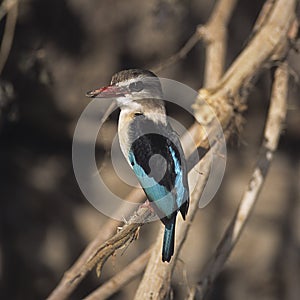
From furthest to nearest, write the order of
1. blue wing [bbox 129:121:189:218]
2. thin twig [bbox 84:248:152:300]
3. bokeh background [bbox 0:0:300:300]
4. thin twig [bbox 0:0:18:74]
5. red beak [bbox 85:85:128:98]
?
bokeh background [bbox 0:0:300:300]
thin twig [bbox 0:0:18:74]
thin twig [bbox 84:248:152:300]
red beak [bbox 85:85:128:98]
blue wing [bbox 129:121:189:218]

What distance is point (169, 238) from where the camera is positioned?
2.54 meters

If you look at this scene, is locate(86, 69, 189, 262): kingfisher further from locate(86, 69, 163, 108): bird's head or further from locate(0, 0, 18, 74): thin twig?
locate(0, 0, 18, 74): thin twig

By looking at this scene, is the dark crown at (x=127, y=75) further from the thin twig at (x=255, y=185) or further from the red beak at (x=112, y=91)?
the thin twig at (x=255, y=185)

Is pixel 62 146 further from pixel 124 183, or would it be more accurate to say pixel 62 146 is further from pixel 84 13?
pixel 84 13

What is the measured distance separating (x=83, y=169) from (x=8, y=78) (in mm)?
629

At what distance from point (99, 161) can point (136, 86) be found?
154cm

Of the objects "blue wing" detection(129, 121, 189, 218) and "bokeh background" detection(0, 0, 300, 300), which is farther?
"bokeh background" detection(0, 0, 300, 300)

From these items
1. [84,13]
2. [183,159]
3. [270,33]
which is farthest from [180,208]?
[84,13]

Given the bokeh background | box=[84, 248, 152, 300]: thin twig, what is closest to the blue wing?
box=[84, 248, 152, 300]: thin twig

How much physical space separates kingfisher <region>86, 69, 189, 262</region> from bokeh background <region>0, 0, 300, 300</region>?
114 cm

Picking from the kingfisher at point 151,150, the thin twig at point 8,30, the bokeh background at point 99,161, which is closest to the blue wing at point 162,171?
the kingfisher at point 151,150

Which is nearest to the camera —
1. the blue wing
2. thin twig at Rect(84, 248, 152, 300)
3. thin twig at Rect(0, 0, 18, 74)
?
the blue wing

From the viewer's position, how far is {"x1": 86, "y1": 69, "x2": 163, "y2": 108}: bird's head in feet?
9.10

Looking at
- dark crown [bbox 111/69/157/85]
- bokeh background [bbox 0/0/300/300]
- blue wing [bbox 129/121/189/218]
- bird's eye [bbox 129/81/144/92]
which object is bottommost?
bokeh background [bbox 0/0/300/300]
